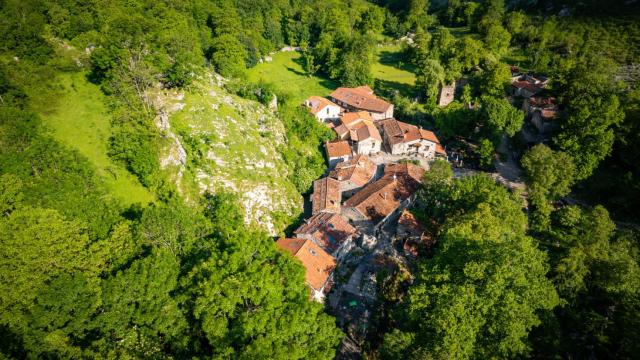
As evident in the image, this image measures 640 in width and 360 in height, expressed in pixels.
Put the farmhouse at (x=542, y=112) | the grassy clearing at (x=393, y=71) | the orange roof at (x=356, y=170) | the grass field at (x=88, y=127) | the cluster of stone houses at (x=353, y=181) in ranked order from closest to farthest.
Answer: the grass field at (x=88, y=127), the cluster of stone houses at (x=353, y=181), the orange roof at (x=356, y=170), the farmhouse at (x=542, y=112), the grassy clearing at (x=393, y=71)

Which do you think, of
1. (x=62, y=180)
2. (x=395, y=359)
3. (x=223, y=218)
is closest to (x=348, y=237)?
(x=223, y=218)

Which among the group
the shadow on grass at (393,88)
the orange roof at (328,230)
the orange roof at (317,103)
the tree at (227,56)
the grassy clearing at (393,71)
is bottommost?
the orange roof at (328,230)

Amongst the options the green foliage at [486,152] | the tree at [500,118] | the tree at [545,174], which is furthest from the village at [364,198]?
the tree at [545,174]

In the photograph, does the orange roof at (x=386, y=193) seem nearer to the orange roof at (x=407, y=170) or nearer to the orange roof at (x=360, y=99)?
the orange roof at (x=407, y=170)

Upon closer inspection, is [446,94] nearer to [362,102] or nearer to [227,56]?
[362,102]

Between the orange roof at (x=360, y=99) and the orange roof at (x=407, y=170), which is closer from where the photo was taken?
the orange roof at (x=407, y=170)
